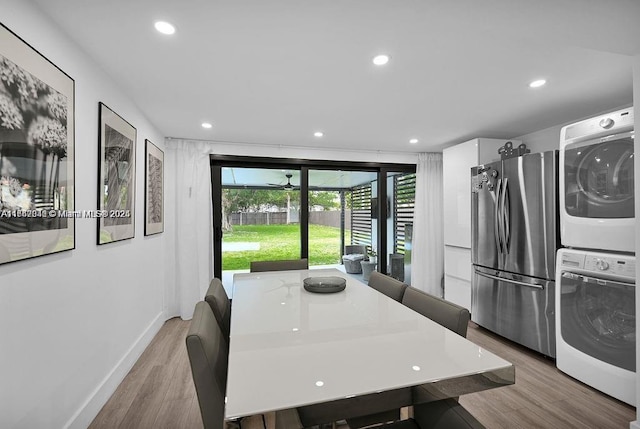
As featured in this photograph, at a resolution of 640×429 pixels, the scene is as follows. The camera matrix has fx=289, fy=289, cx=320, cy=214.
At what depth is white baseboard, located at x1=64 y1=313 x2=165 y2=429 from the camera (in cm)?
172

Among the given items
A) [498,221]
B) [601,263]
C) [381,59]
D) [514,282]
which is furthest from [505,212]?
[381,59]

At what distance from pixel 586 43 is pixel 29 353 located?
323 centimetres

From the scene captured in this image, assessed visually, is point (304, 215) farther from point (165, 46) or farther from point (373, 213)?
point (165, 46)

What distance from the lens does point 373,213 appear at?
15.4 ft

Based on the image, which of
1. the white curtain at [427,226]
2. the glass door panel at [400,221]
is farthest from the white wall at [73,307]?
the white curtain at [427,226]

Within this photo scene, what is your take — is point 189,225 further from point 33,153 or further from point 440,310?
point 440,310

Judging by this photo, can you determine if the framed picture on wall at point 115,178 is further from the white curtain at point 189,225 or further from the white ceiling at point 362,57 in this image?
the white curtain at point 189,225

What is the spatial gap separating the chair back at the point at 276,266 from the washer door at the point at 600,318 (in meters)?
2.35

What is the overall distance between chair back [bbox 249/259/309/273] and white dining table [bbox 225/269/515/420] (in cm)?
136

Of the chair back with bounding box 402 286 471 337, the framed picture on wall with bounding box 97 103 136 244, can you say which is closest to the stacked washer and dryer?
the chair back with bounding box 402 286 471 337

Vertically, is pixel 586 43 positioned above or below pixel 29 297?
above

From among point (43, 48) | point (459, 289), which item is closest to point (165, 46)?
point (43, 48)

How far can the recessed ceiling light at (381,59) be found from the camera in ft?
5.91

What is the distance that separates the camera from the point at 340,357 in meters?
1.06
